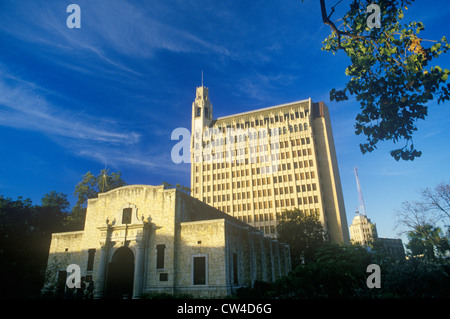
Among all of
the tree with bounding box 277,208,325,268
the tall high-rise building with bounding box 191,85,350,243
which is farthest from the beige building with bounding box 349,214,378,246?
the tree with bounding box 277,208,325,268

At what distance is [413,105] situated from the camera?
8.35 metres

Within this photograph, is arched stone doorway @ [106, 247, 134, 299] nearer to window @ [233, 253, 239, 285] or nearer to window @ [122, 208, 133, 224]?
window @ [122, 208, 133, 224]

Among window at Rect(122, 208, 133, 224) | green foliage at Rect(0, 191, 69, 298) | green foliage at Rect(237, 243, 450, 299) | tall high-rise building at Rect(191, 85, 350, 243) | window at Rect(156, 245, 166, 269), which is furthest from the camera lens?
tall high-rise building at Rect(191, 85, 350, 243)

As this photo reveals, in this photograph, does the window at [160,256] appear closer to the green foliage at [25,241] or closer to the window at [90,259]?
the window at [90,259]

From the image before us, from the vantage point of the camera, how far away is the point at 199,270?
2375cm

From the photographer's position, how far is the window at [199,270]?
23441mm

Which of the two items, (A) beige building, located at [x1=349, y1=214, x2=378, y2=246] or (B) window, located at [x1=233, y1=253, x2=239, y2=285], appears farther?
(A) beige building, located at [x1=349, y1=214, x2=378, y2=246]

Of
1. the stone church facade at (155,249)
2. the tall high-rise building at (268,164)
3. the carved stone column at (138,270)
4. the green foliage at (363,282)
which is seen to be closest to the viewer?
the green foliage at (363,282)

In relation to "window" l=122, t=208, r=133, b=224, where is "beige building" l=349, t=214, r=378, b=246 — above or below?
above

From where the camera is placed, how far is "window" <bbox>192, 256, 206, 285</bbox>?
23.4 m

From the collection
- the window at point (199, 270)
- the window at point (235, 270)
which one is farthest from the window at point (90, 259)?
the window at point (235, 270)
